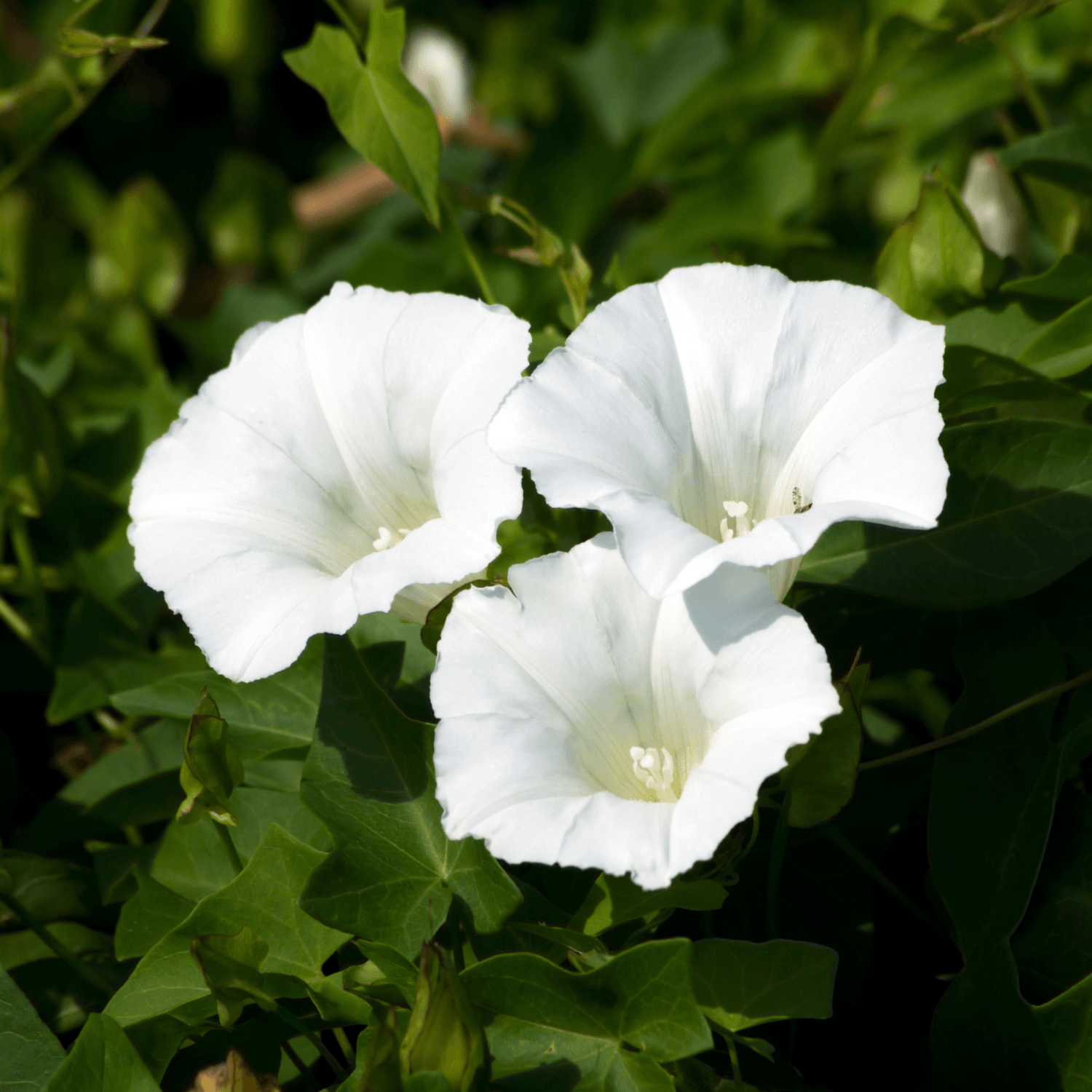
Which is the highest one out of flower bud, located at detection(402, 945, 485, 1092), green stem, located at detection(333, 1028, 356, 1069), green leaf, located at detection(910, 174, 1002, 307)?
green leaf, located at detection(910, 174, 1002, 307)

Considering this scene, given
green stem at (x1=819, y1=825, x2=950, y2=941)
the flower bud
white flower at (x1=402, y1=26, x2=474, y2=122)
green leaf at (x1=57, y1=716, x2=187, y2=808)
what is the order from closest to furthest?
the flower bud < green stem at (x1=819, y1=825, x2=950, y2=941) < green leaf at (x1=57, y1=716, x2=187, y2=808) < white flower at (x1=402, y1=26, x2=474, y2=122)

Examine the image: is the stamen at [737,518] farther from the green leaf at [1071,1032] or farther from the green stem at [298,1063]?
the green stem at [298,1063]

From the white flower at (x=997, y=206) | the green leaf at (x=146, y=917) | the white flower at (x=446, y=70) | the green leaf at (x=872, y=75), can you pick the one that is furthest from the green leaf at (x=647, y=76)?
the green leaf at (x=146, y=917)

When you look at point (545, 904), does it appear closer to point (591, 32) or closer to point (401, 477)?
point (401, 477)

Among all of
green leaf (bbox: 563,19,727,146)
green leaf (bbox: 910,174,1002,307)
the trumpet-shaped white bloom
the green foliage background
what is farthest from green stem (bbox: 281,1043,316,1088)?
green leaf (bbox: 563,19,727,146)

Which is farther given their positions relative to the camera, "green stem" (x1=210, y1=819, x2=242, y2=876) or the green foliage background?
"green stem" (x1=210, y1=819, x2=242, y2=876)

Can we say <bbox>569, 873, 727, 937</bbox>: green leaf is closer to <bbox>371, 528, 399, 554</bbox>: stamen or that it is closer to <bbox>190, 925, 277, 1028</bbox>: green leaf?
<bbox>190, 925, 277, 1028</bbox>: green leaf

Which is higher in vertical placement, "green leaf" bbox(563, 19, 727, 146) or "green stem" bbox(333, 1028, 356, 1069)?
"green leaf" bbox(563, 19, 727, 146)

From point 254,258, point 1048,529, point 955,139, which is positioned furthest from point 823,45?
point 1048,529

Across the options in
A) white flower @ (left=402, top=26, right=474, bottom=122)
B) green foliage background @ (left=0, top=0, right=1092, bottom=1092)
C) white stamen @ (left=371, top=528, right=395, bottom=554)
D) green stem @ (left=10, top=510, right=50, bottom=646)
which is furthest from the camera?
white flower @ (left=402, top=26, right=474, bottom=122)
